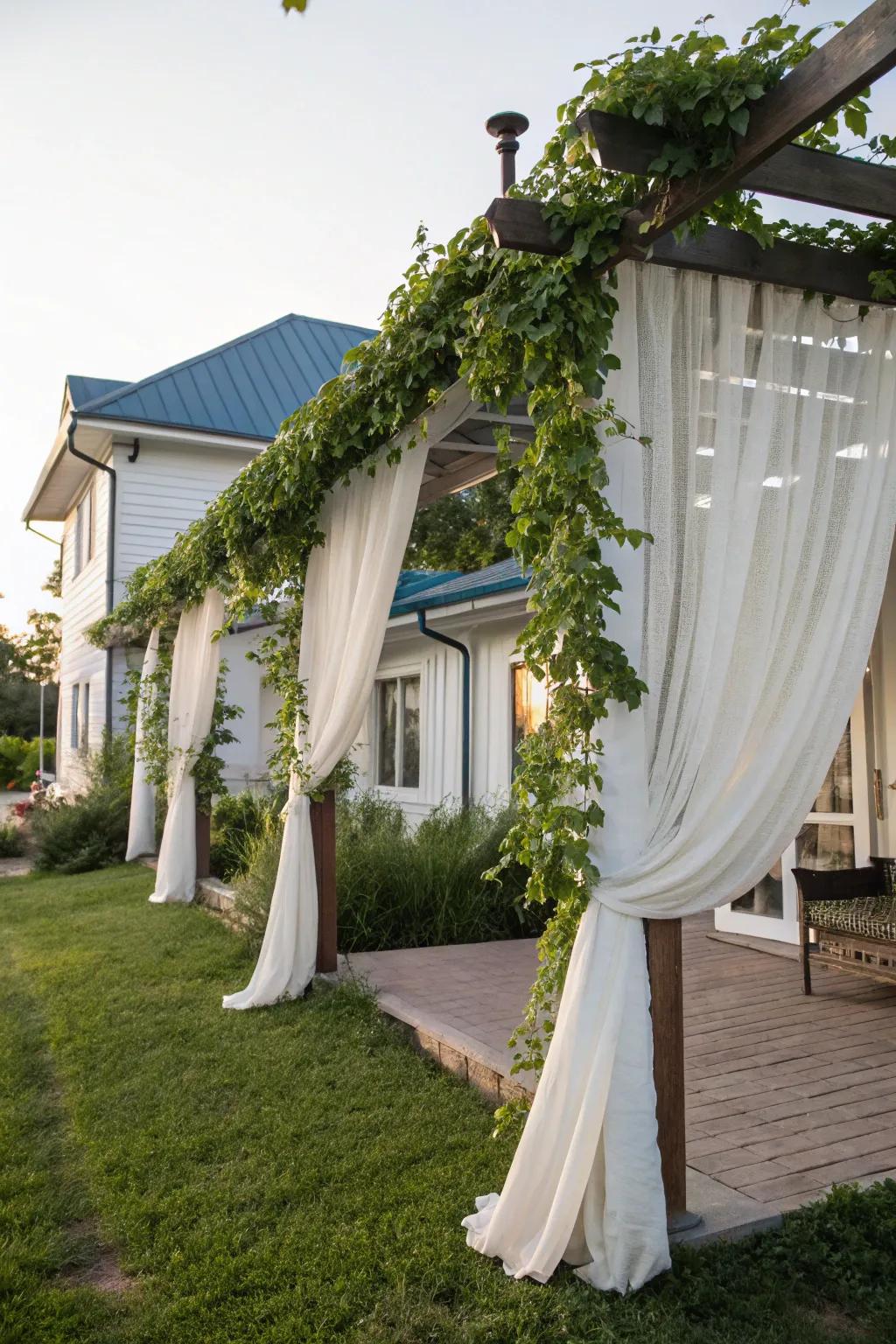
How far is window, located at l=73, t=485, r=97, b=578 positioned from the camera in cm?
1553

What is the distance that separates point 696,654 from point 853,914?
2.92 meters

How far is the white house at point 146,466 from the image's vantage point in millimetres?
13859

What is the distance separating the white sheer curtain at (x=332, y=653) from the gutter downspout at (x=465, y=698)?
4.34m

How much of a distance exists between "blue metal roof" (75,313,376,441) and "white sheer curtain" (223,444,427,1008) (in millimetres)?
9061

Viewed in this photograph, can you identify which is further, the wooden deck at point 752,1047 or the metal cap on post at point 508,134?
the metal cap on post at point 508,134

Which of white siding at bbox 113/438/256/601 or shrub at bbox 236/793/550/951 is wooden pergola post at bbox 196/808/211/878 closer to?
shrub at bbox 236/793/550/951

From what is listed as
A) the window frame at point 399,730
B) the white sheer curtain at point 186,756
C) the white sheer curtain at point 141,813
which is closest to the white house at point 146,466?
the white sheer curtain at point 141,813

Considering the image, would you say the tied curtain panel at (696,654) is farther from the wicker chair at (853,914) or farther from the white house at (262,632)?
the white house at (262,632)

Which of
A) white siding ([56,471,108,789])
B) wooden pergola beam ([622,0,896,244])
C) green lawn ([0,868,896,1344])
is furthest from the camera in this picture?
white siding ([56,471,108,789])

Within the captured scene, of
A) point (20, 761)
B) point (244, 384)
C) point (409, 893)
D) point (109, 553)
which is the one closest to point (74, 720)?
point (109, 553)

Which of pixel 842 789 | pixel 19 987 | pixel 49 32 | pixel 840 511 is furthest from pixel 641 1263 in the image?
pixel 19 987

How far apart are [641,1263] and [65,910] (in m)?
7.55

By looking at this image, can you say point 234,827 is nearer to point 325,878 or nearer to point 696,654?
point 325,878

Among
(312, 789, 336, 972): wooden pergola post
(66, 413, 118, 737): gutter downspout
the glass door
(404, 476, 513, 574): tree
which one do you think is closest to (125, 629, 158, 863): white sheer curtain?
(66, 413, 118, 737): gutter downspout
